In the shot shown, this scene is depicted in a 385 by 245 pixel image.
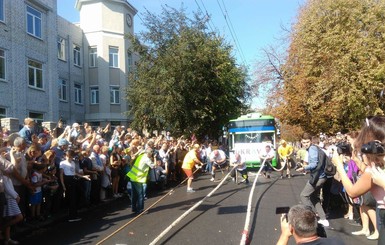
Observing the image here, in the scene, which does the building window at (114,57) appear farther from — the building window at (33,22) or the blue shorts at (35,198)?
the blue shorts at (35,198)

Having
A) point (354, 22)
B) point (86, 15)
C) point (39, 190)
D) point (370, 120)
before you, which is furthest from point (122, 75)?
point (370, 120)

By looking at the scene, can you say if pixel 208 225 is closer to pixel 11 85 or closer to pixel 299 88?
pixel 11 85

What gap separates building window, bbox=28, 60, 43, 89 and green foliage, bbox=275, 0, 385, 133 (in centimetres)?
1600

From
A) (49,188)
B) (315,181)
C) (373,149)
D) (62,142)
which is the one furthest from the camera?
(62,142)

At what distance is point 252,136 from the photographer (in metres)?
21.9

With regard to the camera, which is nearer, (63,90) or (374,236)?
(374,236)

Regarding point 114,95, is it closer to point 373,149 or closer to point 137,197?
point 137,197

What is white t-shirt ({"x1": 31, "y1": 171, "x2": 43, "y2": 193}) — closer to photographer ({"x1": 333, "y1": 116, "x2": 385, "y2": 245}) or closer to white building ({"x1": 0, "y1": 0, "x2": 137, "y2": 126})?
photographer ({"x1": 333, "y1": 116, "x2": 385, "y2": 245})

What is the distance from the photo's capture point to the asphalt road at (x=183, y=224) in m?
7.21

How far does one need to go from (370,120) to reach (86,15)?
3236 centimetres

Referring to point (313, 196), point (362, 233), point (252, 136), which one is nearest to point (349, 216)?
point (313, 196)

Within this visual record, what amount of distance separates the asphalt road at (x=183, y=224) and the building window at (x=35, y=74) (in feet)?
45.2

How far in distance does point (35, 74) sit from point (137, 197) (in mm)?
16382

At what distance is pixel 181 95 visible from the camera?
26.0 meters
